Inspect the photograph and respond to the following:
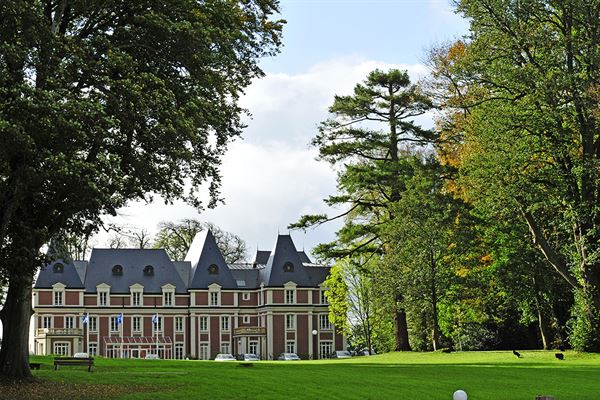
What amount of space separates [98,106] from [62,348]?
67.5 metres

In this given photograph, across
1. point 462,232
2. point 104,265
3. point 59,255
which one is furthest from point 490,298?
point 104,265

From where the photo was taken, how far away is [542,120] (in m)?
36.4

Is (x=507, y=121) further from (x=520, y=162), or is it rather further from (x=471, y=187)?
(x=471, y=187)

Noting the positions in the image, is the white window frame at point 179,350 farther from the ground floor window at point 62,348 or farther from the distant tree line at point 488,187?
the distant tree line at point 488,187

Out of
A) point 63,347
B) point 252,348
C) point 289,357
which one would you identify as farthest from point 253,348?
point 63,347

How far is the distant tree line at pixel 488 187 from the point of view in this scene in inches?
1446

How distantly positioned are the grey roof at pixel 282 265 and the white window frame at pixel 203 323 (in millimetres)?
6979

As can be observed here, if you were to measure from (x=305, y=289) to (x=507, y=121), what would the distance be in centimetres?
5378

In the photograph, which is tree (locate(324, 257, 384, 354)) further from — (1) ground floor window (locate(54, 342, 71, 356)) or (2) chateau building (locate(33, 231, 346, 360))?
(1) ground floor window (locate(54, 342, 71, 356))

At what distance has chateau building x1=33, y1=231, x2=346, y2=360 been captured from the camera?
8619 centimetres

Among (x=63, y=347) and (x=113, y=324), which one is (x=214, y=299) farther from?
(x=63, y=347)

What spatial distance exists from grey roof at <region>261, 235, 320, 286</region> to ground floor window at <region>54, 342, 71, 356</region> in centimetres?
2005

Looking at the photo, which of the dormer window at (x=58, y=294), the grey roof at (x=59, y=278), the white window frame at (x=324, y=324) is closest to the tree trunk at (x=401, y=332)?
the white window frame at (x=324, y=324)

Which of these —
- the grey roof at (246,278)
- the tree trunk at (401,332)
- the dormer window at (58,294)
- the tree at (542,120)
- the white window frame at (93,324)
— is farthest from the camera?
the grey roof at (246,278)
